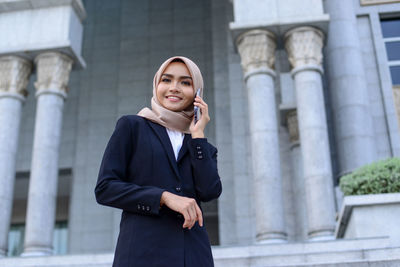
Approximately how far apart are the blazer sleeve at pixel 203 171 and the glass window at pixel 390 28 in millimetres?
17127

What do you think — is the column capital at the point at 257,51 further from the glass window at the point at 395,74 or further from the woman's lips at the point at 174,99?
the woman's lips at the point at 174,99

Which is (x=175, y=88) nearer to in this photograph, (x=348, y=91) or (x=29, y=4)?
(x=348, y=91)

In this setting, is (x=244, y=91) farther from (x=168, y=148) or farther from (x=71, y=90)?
(x=168, y=148)

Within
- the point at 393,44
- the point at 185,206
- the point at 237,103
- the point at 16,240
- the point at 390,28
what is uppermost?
the point at 390,28

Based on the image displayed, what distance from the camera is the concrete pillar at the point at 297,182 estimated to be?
18281mm

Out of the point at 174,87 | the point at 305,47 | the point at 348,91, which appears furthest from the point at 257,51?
the point at 174,87

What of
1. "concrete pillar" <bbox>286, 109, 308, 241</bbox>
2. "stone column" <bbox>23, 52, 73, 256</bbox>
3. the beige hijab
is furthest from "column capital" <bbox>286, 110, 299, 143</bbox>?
the beige hijab

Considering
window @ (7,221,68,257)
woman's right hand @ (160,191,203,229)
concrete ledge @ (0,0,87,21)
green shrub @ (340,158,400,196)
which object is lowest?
woman's right hand @ (160,191,203,229)

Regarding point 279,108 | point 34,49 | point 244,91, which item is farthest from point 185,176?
point 244,91

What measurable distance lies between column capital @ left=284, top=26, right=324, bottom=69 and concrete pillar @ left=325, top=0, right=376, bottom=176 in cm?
221

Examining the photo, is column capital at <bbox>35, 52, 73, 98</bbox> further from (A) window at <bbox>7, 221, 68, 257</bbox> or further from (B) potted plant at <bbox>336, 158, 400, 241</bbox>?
(A) window at <bbox>7, 221, 68, 257</bbox>

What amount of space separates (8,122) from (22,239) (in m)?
14.6

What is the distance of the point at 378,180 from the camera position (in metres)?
10.8

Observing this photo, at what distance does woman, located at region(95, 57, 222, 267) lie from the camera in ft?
9.68
